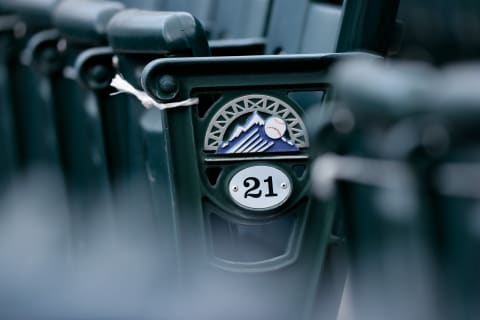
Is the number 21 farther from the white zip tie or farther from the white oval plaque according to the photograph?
the white zip tie

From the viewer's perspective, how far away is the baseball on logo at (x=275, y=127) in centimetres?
218

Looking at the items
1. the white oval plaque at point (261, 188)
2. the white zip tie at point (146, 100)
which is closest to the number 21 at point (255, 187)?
the white oval plaque at point (261, 188)

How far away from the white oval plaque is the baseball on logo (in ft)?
0.20

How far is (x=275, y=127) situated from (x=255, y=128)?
0.04 meters

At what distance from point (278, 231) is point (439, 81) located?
1.52m

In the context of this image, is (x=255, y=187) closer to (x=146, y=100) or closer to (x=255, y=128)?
(x=255, y=128)

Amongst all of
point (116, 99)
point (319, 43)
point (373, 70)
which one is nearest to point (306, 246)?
point (319, 43)

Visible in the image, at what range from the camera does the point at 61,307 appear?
3.55 metres

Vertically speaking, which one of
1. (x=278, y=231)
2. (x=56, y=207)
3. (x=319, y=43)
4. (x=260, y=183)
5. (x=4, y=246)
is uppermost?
(x=319, y=43)

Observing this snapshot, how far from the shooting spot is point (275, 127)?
7.16 ft

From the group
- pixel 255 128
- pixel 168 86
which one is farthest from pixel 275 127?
pixel 168 86

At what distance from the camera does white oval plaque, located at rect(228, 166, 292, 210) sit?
220 cm

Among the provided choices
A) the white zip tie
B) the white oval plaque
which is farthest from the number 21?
the white zip tie

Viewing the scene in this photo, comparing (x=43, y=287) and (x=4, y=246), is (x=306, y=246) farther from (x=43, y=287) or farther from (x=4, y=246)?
(x=4, y=246)
